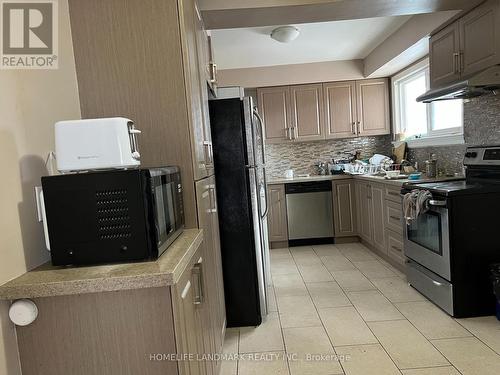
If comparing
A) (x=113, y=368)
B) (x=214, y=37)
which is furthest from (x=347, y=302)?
(x=214, y=37)

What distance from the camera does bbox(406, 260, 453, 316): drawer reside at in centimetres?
242

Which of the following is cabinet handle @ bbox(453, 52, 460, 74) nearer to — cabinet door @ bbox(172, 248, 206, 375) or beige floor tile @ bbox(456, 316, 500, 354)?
beige floor tile @ bbox(456, 316, 500, 354)

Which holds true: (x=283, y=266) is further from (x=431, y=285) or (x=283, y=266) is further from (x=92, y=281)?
(x=92, y=281)

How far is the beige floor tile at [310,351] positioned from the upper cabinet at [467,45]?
7.18 ft

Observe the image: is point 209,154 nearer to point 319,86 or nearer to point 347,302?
point 347,302

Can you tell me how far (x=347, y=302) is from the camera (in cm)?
279

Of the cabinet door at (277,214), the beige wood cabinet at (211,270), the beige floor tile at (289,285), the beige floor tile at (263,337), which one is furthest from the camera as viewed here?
the cabinet door at (277,214)

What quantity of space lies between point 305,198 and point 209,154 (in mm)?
2697

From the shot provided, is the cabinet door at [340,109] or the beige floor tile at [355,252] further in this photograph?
the cabinet door at [340,109]

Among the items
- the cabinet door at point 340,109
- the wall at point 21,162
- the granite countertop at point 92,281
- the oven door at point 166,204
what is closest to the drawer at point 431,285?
the oven door at point 166,204

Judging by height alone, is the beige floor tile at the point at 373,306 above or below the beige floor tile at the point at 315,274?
above

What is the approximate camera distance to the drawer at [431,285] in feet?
7.95

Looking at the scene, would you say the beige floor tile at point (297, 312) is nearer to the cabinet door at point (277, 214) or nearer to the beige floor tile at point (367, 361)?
the beige floor tile at point (367, 361)

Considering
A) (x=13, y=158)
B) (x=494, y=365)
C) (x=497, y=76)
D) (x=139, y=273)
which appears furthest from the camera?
(x=497, y=76)
